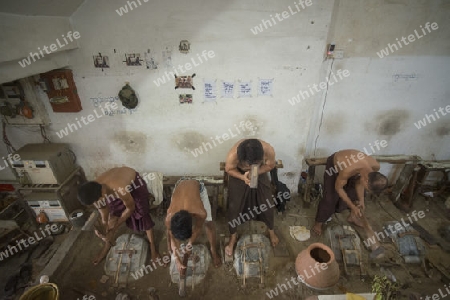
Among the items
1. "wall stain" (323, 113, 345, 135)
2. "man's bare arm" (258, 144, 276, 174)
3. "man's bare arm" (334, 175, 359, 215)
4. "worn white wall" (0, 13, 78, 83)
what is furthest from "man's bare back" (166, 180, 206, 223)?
"wall stain" (323, 113, 345, 135)

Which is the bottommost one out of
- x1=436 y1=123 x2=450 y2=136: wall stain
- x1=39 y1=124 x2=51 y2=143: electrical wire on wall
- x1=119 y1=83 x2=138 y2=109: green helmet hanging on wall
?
x1=436 y1=123 x2=450 y2=136: wall stain

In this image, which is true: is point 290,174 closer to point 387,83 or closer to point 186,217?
point 387,83

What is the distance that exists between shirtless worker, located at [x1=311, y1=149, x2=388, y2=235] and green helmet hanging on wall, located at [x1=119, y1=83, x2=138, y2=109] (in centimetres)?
328

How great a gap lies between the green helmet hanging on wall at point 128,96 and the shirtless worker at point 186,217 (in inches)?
59.2

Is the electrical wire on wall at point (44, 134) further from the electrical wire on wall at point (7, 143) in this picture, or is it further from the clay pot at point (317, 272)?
the clay pot at point (317, 272)

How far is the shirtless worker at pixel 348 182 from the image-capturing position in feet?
11.2

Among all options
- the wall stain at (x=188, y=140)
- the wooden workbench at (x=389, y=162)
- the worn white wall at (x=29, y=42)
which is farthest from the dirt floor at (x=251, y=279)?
the worn white wall at (x=29, y=42)

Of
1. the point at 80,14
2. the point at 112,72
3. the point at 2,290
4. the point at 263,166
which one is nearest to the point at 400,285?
the point at 263,166

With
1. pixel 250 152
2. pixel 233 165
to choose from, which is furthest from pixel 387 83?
pixel 233 165

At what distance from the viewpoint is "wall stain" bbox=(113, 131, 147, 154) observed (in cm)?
427

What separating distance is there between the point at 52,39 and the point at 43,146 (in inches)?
77.4

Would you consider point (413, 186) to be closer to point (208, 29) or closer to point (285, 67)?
point (285, 67)

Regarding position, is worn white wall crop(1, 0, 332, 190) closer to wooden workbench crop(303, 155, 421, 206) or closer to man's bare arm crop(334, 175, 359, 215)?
wooden workbench crop(303, 155, 421, 206)

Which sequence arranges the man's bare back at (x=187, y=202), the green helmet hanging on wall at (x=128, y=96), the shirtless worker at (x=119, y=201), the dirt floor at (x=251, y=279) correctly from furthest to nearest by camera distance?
the green helmet hanging on wall at (x=128, y=96) < the dirt floor at (x=251, y=279) < the shirtless worker at (x=119, y=201) < the man's bare back at (x=187, y=202)
